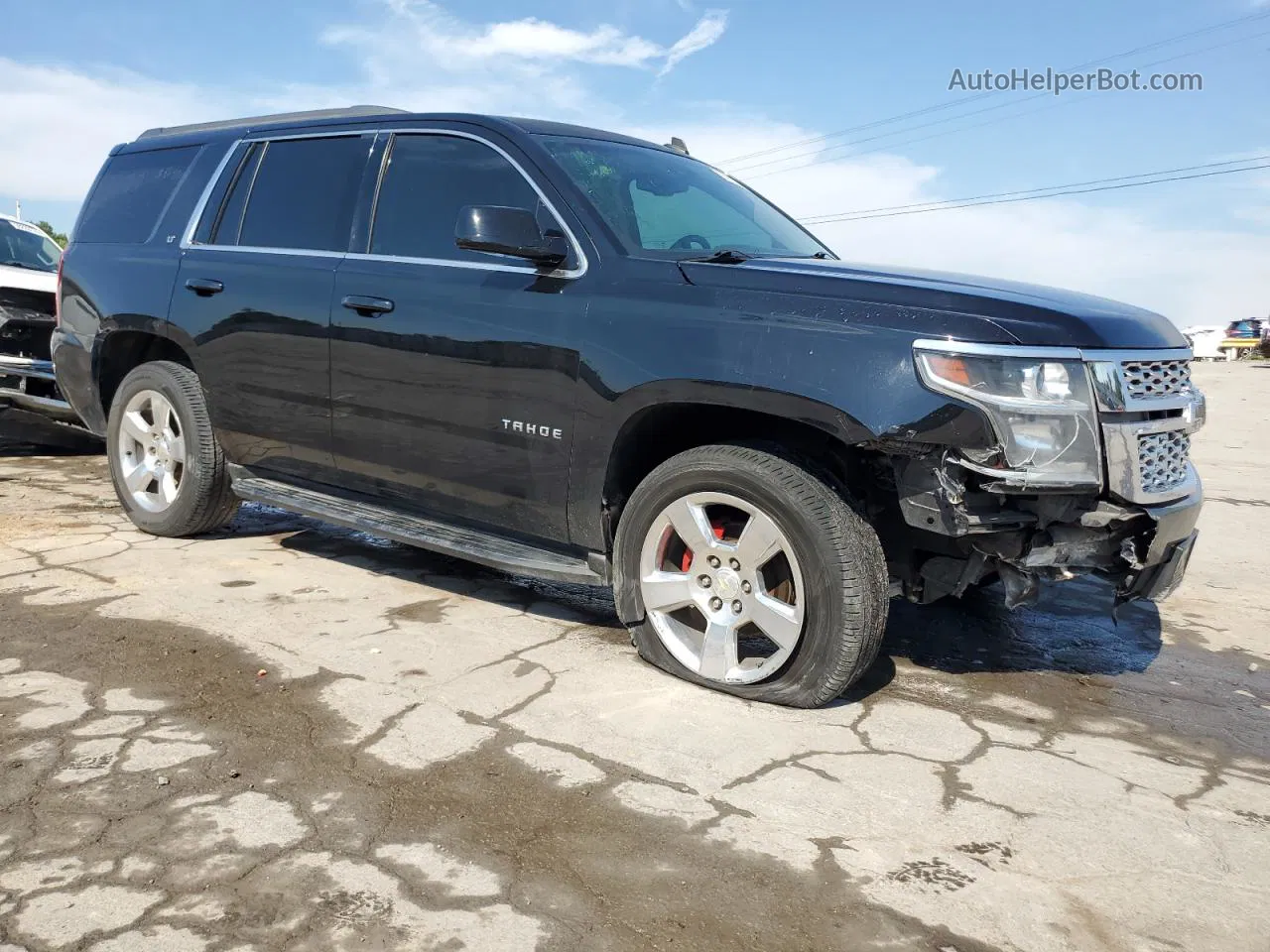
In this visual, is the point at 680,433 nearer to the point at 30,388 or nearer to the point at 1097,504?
the point at 1097,504

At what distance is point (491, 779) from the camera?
2.87m

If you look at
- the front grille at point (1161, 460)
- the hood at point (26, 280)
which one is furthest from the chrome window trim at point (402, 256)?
the hood at point (26, 280)

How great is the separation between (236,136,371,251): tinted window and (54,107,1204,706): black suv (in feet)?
0.05

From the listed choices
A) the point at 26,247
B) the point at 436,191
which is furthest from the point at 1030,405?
the point at 26,247

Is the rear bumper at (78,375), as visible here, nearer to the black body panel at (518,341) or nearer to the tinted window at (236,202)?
the black body panel at (518,341)

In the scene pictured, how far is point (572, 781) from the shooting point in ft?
9.43

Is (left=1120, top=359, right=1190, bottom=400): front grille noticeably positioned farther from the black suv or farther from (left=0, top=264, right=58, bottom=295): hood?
(left=0, top=264, right=58, bottom=295): hood

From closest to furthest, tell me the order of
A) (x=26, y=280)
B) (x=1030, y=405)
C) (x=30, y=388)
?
(x=1030, y=405)
(x=30, y=388)
(x=26, y=280)

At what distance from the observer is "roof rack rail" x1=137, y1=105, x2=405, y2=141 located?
478 cm

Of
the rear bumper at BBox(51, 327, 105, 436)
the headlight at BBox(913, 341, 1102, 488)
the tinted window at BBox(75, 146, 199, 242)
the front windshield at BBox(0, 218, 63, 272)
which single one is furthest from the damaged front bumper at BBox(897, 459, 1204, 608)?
the front windshield at BBox(0, 218, 63, 272)

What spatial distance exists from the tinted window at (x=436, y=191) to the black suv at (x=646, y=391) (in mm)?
12

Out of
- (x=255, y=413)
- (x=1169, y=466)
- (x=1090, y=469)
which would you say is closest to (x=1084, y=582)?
(x=1169, y=466)

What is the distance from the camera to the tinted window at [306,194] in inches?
179

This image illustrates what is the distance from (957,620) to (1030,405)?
6.22ft
